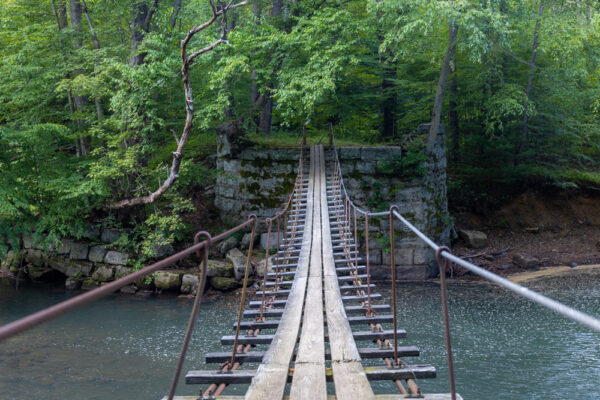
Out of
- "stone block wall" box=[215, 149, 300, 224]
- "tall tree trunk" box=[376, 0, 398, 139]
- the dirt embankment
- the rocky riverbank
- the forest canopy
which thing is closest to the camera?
the forest canopy

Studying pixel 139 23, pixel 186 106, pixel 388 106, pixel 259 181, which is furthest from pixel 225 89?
pixel 388 106

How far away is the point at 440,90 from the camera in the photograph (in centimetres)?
1052

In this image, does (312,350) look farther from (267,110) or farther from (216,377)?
(267,110)

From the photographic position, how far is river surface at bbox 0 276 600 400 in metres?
5.55

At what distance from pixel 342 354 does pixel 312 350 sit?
174mm

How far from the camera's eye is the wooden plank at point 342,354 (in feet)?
6.49

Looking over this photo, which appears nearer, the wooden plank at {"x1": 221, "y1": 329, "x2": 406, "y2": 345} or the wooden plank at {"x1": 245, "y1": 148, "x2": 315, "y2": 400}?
the wooden plank at {"x1": 245, "y1": 148, "x2": 315, "y2": 400}

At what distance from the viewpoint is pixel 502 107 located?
415 inches

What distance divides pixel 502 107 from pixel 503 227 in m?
3.87

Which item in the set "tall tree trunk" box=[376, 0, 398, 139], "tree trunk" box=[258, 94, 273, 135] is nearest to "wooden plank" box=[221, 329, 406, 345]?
"tree trunk" box=[258, 94, 273, 135]

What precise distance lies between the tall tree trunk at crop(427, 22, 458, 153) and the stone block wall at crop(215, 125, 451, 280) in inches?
13.4

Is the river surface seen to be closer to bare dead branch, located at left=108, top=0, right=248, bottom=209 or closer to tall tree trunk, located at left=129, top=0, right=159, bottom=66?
bare dead branch, located at left=108, top=0, right=248, bottom=209

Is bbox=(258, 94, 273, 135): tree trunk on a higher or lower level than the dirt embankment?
Result: higher

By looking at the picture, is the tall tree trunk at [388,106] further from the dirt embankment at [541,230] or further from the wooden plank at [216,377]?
the wooden plank at [216,377]
